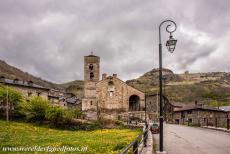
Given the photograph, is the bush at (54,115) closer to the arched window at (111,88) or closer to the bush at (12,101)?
the bush at (12,101)

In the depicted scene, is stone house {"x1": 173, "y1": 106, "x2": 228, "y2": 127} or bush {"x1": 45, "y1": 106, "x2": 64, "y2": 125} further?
stone house {"x1": 173, "y1": 106, "x2": 228, "y2": 127}

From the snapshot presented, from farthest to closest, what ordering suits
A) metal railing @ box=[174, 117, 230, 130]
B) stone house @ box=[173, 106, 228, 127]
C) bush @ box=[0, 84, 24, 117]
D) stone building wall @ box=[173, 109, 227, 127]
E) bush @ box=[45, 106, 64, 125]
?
stone house @ box=[173, 106, 228, 127], stone building wall @ box=[173, 109, 227, 127], bush @ box=[0, 84, 24, 117], bush @ box=[45, 106, 64, 125], metal railing @ box=[174, 117, 230, 130]

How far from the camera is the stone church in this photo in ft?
230

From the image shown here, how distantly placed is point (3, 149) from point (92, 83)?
51.1 metres

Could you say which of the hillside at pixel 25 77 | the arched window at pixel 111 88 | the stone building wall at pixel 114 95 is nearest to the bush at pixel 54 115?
the stone building wall at pixel 114 95

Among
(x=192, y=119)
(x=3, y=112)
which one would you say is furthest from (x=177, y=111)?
(x=3, y=112)

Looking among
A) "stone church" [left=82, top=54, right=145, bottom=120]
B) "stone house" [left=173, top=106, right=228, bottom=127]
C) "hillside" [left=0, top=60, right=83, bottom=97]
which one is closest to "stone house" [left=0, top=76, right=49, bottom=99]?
"stone church" [left=82, top=54, right=145, bottom=120]

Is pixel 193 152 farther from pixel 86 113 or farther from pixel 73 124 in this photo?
pixel 86 113

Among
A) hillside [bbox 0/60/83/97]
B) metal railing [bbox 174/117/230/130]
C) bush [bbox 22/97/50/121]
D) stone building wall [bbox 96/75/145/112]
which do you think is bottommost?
metal railing [bbox 174/117/230/130]

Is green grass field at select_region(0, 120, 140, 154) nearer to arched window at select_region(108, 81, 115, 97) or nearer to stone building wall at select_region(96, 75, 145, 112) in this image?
stone building wall at select_region(96, 75, 145, 112)

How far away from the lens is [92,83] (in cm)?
7100

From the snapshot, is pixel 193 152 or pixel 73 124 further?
pixel 73 124

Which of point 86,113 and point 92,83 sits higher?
point 92,83

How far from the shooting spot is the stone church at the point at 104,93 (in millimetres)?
70125
